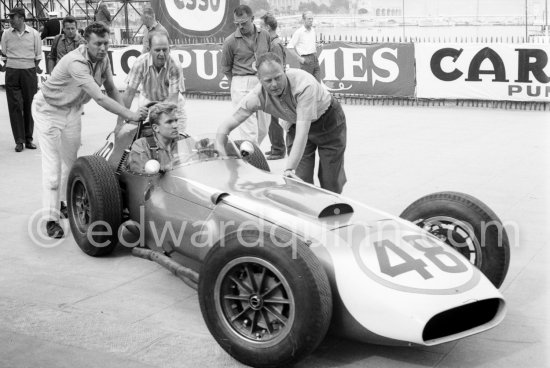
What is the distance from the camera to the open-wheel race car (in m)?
4.23

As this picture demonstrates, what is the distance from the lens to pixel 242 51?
9.77 metres

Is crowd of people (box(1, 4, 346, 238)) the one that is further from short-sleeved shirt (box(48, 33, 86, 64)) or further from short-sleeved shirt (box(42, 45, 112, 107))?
short-sleeved shirt (box(48, 33, 86, 64))

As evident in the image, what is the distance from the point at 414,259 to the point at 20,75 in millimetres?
8214

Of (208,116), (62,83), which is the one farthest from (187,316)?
(208,116)

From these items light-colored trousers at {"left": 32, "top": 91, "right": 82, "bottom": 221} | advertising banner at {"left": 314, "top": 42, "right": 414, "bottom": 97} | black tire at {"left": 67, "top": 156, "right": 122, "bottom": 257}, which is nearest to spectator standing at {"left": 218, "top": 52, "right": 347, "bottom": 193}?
black tire at {"left": 67, "top": 156, "right": 122, "bottom": 257}

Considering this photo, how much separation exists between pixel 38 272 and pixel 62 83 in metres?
1.69

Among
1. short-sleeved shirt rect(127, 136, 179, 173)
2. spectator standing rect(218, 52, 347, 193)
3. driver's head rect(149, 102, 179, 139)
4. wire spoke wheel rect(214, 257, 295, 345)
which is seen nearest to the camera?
wire spoke wheel rect(214, 257, 295, 345)

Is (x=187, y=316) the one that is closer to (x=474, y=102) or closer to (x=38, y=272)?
(x=38, y=272)

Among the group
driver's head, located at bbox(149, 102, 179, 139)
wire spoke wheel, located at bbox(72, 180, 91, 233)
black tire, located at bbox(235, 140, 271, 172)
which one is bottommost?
wire spoke wheel, located at bbox(72, 180, 91, 233)

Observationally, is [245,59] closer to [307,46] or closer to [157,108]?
[157,108]

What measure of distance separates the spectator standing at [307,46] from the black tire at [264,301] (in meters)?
10.4

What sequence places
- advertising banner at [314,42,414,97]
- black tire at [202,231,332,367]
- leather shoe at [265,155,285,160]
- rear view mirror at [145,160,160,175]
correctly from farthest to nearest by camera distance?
1. advertising banner at [314,42,414,97]
2. leather shoe at [265,155,285,160]
3. rear view mirror at [145,160,160,175]
4. black tire at [202,231,332,367]

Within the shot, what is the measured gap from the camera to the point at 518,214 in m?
7.53

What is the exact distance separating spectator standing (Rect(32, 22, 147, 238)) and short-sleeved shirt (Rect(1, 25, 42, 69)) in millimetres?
4679
